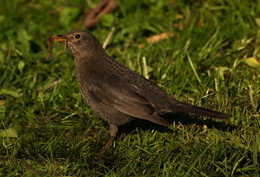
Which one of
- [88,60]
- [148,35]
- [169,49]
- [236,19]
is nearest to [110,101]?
[88,60]

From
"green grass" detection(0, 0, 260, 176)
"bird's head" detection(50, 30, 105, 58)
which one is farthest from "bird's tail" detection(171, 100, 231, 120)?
"bird's head" detection(50, 30, 105, 58)

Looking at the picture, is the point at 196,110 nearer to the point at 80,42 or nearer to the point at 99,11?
the point at 80,42

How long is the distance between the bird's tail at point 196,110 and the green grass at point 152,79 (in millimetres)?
189

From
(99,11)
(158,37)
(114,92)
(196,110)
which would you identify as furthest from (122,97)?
(99,11)

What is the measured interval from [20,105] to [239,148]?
9.23 ft

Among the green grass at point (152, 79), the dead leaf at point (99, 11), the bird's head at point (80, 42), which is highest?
the bird's head at point (80, 42)

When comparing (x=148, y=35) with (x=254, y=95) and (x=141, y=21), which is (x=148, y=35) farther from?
(x=254, y=95)

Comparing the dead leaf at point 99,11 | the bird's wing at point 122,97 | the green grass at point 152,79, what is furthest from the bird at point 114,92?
the dead leaf at point 99,11

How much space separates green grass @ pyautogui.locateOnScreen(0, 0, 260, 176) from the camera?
4.15m

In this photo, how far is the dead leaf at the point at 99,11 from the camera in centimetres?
727

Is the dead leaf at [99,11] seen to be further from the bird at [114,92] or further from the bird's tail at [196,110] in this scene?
Result: the bird's tail at [196,110]

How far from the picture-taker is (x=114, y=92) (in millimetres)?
4625

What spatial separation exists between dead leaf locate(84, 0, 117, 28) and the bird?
227 cm

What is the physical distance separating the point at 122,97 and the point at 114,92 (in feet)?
0.35
